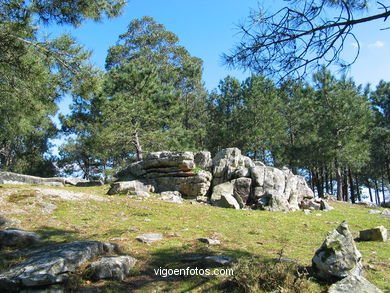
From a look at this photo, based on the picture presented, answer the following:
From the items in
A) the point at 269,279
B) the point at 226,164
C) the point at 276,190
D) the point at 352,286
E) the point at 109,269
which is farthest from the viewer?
the point at 226,164

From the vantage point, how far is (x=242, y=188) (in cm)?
1764

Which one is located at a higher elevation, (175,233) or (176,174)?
(176,174)

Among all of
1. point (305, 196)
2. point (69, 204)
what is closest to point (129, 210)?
point (69, 204)

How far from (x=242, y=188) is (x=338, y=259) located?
12.5 m

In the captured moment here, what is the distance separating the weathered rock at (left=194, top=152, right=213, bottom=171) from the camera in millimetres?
20547

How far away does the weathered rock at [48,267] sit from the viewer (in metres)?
4.58

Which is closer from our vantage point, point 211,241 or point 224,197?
point 211,241

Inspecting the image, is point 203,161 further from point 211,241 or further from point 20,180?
point 211,241

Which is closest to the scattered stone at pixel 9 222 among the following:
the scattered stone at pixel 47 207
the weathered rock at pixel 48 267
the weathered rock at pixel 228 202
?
the scattered stone at pixel 47 207

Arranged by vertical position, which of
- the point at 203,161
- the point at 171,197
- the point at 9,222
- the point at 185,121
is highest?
the point at 185,121

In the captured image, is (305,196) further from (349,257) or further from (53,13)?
(53,13)

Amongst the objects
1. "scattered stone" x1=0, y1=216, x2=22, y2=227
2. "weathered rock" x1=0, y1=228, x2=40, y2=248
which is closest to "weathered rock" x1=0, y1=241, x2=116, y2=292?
"weathered rock" x1=0, y1=228, x2=40, y2=248

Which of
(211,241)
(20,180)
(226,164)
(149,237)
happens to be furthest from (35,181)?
(211,241)

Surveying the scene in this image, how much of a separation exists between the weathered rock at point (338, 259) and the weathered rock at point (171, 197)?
11.1 m
